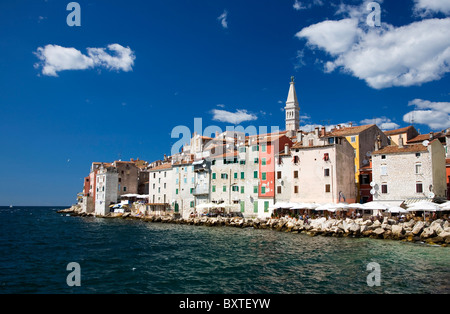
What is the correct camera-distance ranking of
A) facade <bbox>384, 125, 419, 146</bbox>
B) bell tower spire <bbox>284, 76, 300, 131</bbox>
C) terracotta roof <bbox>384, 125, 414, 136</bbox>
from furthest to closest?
1. bell tower spire <bbox>284, 76, 300, 131</bbox>
2. terracotta roof <bbox>384, 125, 414, 136</bbox>
3. facade <bbox>384, 125, 419, 146</bbox>

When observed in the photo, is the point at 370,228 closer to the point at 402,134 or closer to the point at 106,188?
the point at 402,134

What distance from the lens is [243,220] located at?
145ft

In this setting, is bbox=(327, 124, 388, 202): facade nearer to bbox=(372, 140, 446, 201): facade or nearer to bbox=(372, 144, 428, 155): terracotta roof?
bbox=(372, 144, 428, 155): terracotta roof

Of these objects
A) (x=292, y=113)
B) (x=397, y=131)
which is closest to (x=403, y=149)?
(x=397, y=131)

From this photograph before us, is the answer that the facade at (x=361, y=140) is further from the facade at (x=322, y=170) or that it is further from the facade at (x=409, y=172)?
the facade at (x=409, y=172)

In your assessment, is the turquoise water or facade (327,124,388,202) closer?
the turquoise water

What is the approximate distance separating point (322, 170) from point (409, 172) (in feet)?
29.8

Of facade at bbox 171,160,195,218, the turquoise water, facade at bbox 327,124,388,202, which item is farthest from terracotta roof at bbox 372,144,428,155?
facade at bbox 171,160,195,218

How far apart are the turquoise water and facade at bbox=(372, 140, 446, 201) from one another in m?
10.5

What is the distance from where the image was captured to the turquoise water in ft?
51.3

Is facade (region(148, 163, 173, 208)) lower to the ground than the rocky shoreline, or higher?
higher
